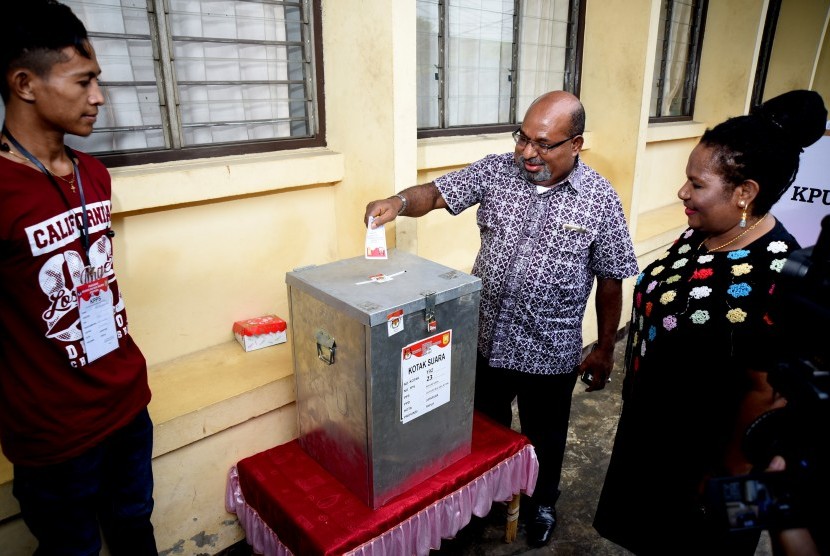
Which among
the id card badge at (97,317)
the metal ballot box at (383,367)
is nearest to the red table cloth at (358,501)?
the metal ballot box at (383,367)

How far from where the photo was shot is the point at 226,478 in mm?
2119

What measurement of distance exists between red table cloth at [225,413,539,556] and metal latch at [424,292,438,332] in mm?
598

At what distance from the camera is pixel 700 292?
157 cm

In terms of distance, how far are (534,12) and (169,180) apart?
2.70 metres

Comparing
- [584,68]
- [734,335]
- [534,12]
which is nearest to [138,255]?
[734,335]

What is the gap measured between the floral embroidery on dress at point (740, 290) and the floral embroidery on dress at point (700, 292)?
0.19 feet

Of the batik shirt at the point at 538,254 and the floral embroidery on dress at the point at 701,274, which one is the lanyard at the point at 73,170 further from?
the floral embroidery on dress at the point at 701,274

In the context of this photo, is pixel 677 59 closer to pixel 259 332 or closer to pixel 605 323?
pixel 605 323

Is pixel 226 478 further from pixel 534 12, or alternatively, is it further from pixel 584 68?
pixel 584 68

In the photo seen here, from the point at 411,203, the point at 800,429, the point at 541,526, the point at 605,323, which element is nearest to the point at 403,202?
the point at 411,203

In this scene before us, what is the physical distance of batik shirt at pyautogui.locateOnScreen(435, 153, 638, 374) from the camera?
79.2 inches

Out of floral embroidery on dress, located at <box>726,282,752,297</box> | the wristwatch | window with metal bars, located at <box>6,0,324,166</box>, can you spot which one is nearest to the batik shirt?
the wristwatch

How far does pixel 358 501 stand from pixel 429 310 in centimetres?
69

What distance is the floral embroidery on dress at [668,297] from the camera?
1652 mm
